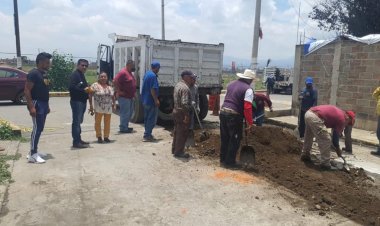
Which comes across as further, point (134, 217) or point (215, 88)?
point (215, 88)

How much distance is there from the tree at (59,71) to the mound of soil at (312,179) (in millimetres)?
15019

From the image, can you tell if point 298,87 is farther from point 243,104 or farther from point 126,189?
point 126,189

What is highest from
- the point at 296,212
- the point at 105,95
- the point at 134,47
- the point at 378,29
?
the point at 378,29

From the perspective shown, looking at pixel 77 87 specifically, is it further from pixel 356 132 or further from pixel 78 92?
pixel 356 132

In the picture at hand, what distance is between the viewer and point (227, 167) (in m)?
6.66

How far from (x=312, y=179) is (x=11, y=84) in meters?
12.8

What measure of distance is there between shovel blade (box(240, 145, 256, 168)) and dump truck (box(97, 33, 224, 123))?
14.2 feet

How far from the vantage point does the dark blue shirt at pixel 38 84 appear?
6.46 meters

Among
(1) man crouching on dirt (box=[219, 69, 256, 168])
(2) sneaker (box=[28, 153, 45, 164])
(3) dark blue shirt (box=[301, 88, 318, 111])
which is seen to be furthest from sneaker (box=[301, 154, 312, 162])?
(2) sneaker (box=[28, 153, 45, 164])

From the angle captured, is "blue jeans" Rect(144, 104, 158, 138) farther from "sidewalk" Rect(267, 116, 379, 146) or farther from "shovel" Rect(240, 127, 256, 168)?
"sidewalk" Rect(267, 116, 379, 146)

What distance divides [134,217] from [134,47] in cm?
715

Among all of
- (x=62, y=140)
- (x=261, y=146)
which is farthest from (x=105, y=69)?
(x=261, y=146)

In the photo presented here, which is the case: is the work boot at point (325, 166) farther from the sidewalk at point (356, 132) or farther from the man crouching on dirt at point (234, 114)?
the sidewalk at point (356, 132)

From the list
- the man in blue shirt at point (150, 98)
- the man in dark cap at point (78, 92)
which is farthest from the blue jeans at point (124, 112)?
the man in dark cap at point (78, 92)
